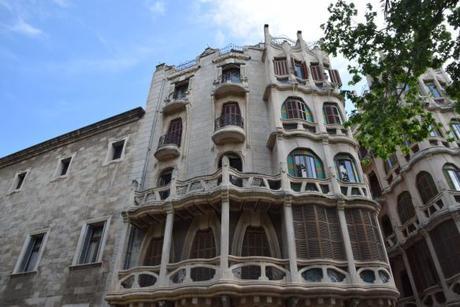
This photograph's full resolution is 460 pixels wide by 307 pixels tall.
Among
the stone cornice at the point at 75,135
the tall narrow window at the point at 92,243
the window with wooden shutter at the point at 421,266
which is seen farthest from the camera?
the stone cornice at the point at 75,135

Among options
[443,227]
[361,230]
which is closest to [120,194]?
[361,230]

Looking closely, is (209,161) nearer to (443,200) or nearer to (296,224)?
(296,224)

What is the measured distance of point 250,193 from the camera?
45.7 feet

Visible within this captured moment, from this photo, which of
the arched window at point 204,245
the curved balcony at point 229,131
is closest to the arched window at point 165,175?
the curved balcony at point 229,131

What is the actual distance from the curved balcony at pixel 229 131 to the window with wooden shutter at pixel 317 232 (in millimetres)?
5216

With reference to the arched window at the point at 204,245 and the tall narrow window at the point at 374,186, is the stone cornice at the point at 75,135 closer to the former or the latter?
the arched window at the point at 204,245

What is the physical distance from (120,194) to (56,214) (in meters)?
4.96

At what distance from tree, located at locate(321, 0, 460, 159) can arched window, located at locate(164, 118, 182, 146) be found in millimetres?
10283

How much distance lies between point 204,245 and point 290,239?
4049mm

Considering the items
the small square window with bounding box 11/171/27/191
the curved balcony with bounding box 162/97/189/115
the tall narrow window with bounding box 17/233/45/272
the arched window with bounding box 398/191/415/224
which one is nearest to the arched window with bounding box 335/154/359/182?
the arched window with bounding box 398/191/415/224

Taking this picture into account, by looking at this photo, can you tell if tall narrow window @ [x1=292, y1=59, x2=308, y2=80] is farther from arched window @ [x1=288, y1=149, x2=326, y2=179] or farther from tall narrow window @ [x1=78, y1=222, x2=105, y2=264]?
tall narrow window @ [x1=78, y1=222, x2=105, y2=264]

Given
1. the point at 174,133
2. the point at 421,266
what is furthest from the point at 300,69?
the point at 421,266

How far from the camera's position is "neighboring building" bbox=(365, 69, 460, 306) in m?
17.1

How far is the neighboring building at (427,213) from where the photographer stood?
17.1 meters
